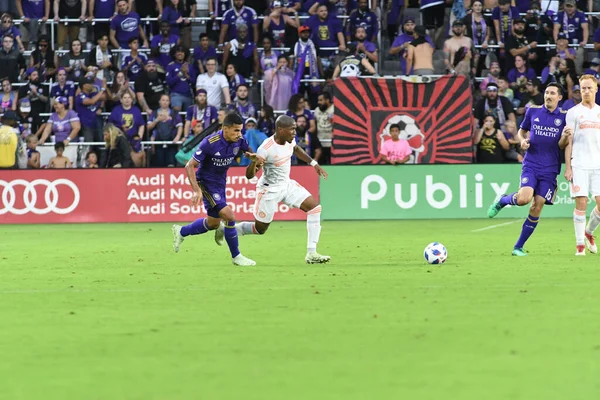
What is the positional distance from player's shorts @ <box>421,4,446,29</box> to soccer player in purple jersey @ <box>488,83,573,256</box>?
14.0 meters

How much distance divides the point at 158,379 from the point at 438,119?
65.7 ft

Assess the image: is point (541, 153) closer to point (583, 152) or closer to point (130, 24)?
point (583, 152)

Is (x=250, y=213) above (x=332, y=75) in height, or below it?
below

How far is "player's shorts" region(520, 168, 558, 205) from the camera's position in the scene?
1417 centimetres

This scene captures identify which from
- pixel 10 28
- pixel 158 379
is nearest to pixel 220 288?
pixel 158 379

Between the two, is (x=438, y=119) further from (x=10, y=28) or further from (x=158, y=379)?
(x=158, y=379)

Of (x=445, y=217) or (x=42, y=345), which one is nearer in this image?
(x=42, y=345)

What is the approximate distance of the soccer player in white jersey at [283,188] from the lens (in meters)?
14.1

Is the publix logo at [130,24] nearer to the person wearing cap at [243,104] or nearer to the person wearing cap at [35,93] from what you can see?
the person wearing cap at [35,93]

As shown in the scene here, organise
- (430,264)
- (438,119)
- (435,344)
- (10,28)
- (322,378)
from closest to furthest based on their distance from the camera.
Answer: (322,378)
(435,344)
(430,264)
(438,119)
(10,28)

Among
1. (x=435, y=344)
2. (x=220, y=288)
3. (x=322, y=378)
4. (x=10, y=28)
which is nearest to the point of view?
(x=322, y=378)

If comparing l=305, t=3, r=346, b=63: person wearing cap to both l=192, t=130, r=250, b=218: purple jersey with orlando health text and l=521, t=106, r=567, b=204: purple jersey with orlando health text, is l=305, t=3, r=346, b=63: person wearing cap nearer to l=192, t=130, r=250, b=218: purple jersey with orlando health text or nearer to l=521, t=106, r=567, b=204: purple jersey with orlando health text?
l=521, t=106, r=567, b=204: purple jersey with orlando health text

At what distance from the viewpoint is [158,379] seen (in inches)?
249

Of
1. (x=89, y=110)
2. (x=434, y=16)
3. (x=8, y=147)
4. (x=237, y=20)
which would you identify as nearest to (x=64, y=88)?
(x=89, y=110)
